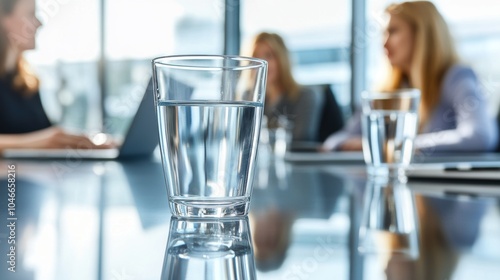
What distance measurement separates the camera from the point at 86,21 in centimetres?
394

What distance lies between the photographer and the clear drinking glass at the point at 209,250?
165 mm

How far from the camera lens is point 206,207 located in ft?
0.89

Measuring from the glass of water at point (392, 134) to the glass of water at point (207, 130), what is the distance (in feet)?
1.24

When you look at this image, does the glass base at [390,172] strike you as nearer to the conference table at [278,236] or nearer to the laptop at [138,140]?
the conference table at [278,236]

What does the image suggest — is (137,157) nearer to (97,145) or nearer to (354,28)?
(97,145)

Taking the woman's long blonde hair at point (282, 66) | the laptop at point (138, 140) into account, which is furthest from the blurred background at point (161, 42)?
the laptop at point (138, 140)

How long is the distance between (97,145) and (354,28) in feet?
8.56

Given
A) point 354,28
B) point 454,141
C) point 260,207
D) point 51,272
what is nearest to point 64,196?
point 260,207

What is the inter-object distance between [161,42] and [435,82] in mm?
2460

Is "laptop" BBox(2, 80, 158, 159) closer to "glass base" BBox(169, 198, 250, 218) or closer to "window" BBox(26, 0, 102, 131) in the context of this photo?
"glass base" BBox(169, 198, 250, 218)

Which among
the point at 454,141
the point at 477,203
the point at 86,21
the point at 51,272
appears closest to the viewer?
the point at 51,272

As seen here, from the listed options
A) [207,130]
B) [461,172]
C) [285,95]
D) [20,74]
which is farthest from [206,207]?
[285,95]

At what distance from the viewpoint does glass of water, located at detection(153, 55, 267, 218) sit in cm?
28

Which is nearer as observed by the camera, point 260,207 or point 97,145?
point 260,207
